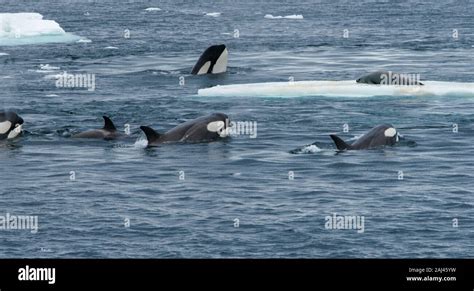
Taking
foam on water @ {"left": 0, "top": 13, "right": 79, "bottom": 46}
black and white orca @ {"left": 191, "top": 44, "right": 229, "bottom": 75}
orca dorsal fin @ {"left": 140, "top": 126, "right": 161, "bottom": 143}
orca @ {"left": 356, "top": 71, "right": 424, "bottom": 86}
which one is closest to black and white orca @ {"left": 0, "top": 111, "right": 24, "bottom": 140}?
orca dorsal fin @ {"left": 140, "top": 126, "right": 161, "bottom": 143}

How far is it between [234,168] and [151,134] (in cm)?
325

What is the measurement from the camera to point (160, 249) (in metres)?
19.1

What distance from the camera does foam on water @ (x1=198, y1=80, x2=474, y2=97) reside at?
36562 mm

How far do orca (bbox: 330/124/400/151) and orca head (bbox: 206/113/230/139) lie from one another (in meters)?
3.13

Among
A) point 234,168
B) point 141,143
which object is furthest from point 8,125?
point 234,168

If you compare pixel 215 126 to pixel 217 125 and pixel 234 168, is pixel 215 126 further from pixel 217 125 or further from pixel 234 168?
pixel 234 168

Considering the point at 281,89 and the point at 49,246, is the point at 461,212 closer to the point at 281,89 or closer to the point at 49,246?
the point at 49,246

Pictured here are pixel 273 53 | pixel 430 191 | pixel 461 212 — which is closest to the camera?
pixel 461 212

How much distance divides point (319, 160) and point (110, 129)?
5.76m

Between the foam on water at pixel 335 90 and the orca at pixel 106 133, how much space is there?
7774 millimetres
